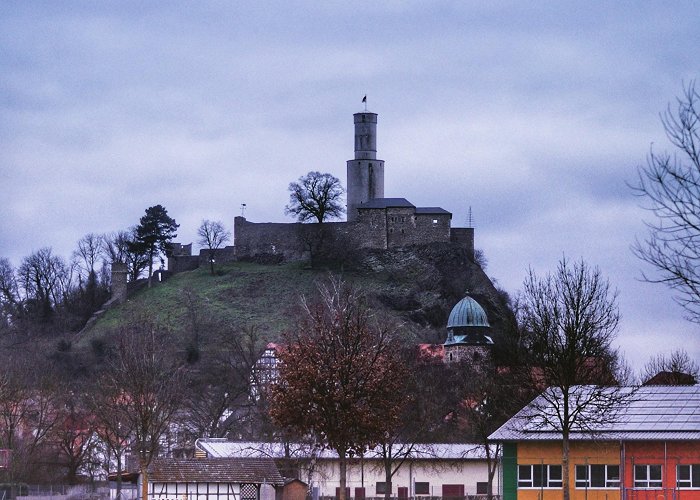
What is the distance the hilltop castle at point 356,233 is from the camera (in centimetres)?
18388

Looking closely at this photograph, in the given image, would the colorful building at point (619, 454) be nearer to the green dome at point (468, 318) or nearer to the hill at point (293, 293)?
the green dome at point (468, 318)

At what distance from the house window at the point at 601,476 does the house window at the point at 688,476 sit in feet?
7.16

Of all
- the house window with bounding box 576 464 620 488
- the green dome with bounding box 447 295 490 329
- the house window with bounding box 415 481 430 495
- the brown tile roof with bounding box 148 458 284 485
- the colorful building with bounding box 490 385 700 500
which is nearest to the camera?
the colorful building with bounding box 490 385 700 500

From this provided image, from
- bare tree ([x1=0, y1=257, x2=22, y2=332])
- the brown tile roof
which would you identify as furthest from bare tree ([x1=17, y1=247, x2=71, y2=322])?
the brown tile roof

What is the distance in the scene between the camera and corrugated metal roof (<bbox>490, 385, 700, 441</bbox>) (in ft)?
180

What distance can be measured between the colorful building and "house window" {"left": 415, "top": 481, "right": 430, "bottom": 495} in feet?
66.6

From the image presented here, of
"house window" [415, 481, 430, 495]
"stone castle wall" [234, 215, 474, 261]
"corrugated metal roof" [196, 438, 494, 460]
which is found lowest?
"house window" [415, 481, 430, 495]

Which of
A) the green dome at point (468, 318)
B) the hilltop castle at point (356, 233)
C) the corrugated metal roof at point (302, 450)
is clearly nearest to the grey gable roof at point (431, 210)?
the hilltop castle at point (356, 233)

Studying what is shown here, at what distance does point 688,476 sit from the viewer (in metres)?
54.9

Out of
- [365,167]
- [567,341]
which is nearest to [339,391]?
[567,341]

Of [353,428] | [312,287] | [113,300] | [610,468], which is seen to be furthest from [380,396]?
[113,300]

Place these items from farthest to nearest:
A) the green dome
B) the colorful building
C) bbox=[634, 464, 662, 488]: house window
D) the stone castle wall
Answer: the stone castle wall → the green dome → bbox=[634, 464, 662, 488]: house window → the colorful building

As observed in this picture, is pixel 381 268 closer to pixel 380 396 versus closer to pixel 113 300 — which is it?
pixel 113 300

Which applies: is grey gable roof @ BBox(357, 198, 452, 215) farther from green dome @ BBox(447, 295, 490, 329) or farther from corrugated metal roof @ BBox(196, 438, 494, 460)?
corrugated metal roof @ BBox(196, 438, 494, 460)
